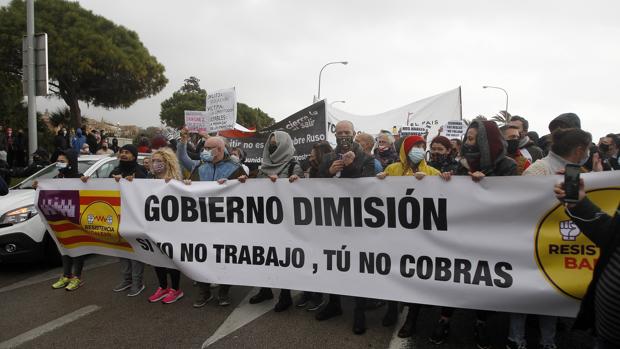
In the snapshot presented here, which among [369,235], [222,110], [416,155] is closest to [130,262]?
[369,235]

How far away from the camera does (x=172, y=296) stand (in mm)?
4496

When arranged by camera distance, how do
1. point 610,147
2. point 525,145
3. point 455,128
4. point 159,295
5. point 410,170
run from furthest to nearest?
1. point 455,128
2. point 610,147
3. point 525,145
4. point 159,295
5. point 410,170

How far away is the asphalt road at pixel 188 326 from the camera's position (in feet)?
11.5

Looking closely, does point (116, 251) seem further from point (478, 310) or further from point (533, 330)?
point (533, 330)

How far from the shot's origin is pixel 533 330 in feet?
12.0

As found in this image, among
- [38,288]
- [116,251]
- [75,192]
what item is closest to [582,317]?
[116,251]

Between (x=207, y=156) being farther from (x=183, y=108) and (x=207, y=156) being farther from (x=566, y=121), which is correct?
(x=183, y=108)

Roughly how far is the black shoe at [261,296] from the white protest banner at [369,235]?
484 mm

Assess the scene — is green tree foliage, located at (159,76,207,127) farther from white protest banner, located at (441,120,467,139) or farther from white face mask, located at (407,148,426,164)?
white face mask, located at (407,148,426,164)

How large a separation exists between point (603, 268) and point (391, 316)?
7.14 ft

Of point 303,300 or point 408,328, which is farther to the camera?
point 303,300

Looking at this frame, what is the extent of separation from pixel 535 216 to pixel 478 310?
34.6 inches

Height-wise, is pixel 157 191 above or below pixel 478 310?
above

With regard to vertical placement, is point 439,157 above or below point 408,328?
above
